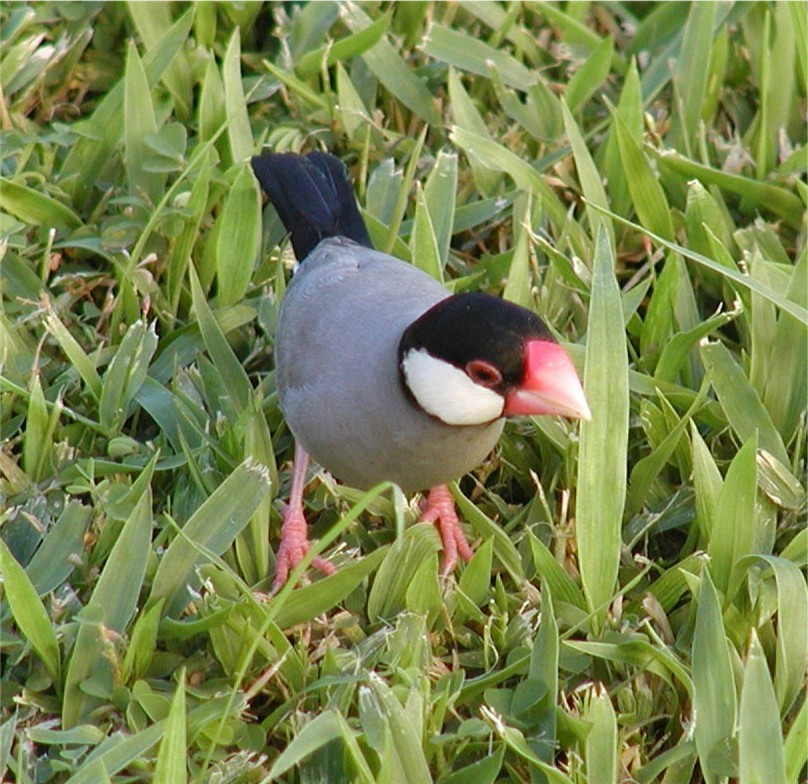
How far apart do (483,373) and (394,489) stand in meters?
0.49

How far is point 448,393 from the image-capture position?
275cm

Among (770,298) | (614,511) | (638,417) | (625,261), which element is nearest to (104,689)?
(614,511)

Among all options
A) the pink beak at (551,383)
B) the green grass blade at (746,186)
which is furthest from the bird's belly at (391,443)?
the green grass blade at (746,186)

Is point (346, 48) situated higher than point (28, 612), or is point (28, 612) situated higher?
point (346, 48)

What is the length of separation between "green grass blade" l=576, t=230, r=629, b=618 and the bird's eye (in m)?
0.20

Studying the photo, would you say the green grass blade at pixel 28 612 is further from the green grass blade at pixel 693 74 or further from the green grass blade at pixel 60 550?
the green grass blade at pixel 693 74

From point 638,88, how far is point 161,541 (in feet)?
6.27

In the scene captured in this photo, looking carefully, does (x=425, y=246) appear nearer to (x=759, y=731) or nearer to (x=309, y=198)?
(x=309, y=198)

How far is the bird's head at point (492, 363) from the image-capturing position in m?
2.65

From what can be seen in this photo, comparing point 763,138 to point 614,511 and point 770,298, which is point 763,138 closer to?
point 770,298

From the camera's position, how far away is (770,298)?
2887 mm

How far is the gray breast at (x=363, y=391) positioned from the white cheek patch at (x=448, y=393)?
0.17ft

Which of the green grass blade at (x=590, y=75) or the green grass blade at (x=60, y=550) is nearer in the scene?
the green grass blade at (x=60, y=550)

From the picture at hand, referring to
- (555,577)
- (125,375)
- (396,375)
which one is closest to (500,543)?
(555,577)
